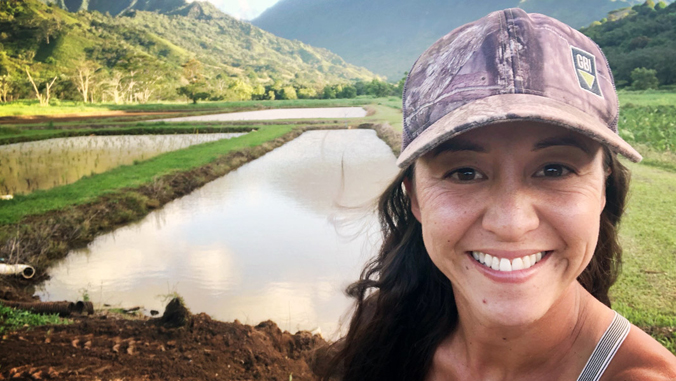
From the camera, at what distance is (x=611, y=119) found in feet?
2.71

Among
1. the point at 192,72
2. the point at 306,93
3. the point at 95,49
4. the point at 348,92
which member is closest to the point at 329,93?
the point at 348,92

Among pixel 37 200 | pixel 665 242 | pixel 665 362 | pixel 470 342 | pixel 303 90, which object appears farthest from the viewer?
pixel 303 90

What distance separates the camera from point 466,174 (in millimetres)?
849

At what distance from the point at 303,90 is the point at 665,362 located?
189 ft

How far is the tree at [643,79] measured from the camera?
16.8m

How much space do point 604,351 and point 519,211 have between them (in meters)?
0.35

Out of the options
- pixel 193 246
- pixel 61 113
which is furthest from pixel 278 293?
pixel 61 113

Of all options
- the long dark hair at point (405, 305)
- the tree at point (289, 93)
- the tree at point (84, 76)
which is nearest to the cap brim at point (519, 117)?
the long dark hair at point (405, 305)

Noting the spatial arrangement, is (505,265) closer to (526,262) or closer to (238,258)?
(526,262)

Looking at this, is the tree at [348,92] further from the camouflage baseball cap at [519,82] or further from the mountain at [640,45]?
the camouflage baseball cap at [519,82]

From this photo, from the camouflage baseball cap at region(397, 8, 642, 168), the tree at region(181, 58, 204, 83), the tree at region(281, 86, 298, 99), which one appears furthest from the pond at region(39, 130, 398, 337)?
the tree at region(281, 86, 298, 99)

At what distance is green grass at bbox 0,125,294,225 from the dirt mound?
410cm

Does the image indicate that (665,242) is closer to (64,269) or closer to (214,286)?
(214,286)

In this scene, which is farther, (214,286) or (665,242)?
(214,286)
